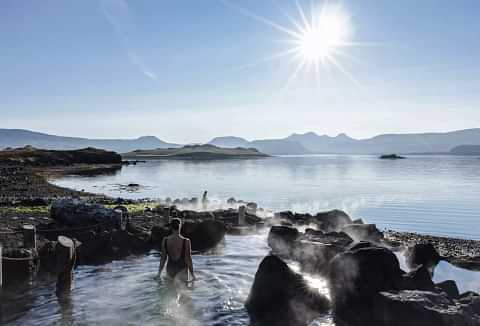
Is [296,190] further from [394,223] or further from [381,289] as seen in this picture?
[381,289]

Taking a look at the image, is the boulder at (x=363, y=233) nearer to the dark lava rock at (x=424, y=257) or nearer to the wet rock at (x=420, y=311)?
the dark lava rock at (x=424, y=257)

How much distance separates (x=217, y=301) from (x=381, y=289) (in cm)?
527

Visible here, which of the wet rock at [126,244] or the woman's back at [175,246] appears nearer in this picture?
the woman's back at [175,246]

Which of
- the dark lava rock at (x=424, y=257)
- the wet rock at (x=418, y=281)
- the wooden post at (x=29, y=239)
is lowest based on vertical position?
the dark lava rock at (x=424, y=257)

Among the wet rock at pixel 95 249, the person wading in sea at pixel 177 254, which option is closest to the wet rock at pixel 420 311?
the person wading in sea at pixel 177 254

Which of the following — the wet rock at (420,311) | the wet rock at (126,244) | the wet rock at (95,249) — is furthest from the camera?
the wet rock at (126,244)

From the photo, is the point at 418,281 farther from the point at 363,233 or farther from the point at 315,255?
the point at 363,233

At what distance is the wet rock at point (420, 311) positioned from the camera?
10.2m

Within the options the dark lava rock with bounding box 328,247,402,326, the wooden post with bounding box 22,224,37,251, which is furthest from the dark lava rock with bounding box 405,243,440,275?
the wooden post with bounding box 22,224,37,251

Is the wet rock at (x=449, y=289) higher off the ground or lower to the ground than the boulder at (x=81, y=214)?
lower

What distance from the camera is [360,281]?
12375 mm

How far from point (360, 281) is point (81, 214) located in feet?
55.1

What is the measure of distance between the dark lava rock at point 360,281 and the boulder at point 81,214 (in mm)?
14304

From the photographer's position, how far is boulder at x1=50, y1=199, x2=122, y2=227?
23.4 metres
